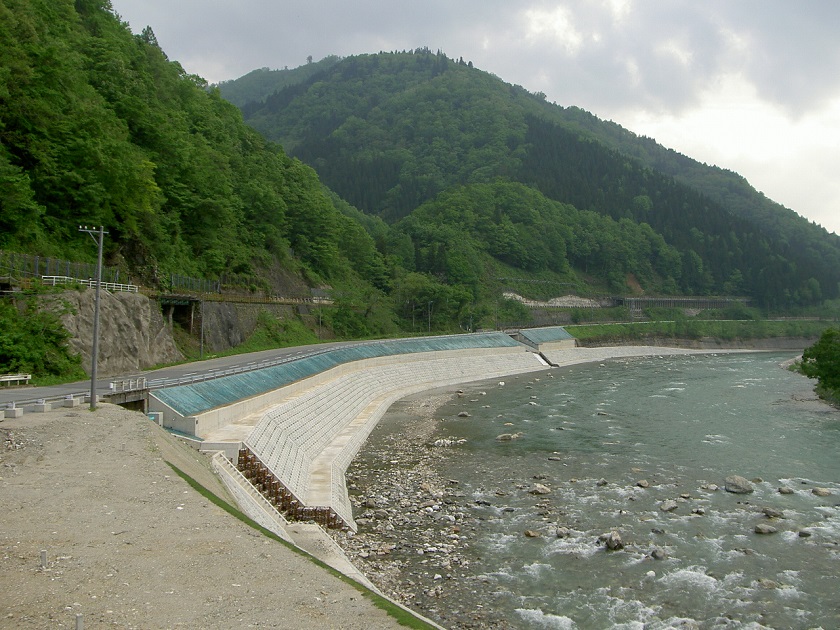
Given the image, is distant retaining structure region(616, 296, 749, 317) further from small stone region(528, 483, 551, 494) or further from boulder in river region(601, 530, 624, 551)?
boulder in river region(601, 530, 624, 551)

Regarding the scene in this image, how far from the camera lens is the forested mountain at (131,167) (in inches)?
1597

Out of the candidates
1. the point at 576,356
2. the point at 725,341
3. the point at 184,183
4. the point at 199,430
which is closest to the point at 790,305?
→ the point at 725,341

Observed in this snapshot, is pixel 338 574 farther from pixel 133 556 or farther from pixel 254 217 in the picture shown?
pixel 254 217

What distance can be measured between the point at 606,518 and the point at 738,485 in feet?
26.7

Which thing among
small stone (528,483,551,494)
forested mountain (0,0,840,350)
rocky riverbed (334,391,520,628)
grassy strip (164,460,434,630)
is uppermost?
forested mountain (0,0,840,350)

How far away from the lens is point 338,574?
607 inches

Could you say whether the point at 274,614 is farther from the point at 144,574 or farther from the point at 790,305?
the point at 790,305

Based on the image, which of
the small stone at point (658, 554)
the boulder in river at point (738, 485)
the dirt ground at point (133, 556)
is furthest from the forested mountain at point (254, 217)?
the boulder in river at point (738, 485)

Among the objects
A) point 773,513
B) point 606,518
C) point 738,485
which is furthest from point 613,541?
point 738,485

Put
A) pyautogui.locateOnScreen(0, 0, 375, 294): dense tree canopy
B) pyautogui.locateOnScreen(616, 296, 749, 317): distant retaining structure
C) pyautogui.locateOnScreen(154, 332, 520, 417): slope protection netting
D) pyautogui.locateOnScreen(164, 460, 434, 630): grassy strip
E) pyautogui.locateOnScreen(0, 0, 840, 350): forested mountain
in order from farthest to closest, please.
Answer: pyautogui.locateOnScreen(616, 296, 749, 317): distant retaining structure
pyautogui.locateOnScreen(0, 0, 840, 350): forested mountain
pyautogui.locateOnScreen(0, 0, 375, 294): dense tree canopy
pyautogui.locateOnScreen(154, 332, 520, 417): slope protection netting
pyautogui.locateOnScreen(164, 460, 434, 630): grassy strip

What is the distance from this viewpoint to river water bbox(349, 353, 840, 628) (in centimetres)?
1903

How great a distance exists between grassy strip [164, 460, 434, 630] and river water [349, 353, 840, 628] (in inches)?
155

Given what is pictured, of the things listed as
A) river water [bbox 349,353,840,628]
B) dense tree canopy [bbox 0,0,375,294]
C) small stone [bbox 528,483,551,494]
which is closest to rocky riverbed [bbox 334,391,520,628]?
river water [bbox 349,353,840,628]

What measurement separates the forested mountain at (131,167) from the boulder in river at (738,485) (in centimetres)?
3969
